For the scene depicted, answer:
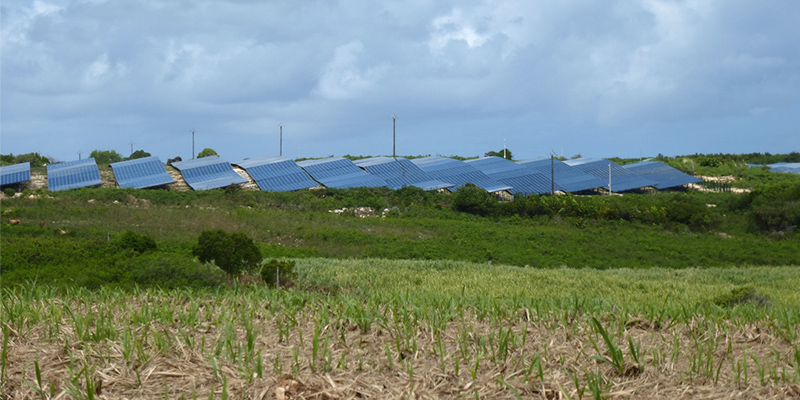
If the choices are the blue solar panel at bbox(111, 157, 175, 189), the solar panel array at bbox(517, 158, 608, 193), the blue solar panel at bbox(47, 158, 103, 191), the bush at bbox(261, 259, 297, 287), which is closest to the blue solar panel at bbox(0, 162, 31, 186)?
the blue solar panel at bbox(47, 158, 103, 191)

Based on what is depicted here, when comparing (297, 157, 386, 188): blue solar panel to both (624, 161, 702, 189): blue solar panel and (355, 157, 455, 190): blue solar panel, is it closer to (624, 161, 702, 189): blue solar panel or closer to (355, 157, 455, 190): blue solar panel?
(355, 157, 455, 190): blue solar panel

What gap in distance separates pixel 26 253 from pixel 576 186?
37.3 metres

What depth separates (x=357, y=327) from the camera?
178 inches

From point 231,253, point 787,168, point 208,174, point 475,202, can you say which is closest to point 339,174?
point 208,174

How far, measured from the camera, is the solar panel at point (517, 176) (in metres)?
44.4

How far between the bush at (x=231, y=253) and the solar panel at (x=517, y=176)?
96.5 feet

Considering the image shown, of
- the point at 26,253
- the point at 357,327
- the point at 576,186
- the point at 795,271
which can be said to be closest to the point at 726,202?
the point at 576,186

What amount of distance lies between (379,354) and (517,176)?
44.4 m

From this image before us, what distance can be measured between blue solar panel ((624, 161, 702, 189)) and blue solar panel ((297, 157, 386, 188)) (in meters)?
21.4

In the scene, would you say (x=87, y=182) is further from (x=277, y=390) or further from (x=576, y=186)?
(x=277, y=390)

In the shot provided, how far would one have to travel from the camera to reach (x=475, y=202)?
114ft

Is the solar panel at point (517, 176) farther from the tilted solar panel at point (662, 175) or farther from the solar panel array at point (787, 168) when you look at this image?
the solar panel array at point (787, 168)

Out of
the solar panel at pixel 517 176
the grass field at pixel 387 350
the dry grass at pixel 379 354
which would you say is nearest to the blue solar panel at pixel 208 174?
the solar panel at pixel 517 176

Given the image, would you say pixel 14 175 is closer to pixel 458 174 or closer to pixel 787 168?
pixel 458 174
